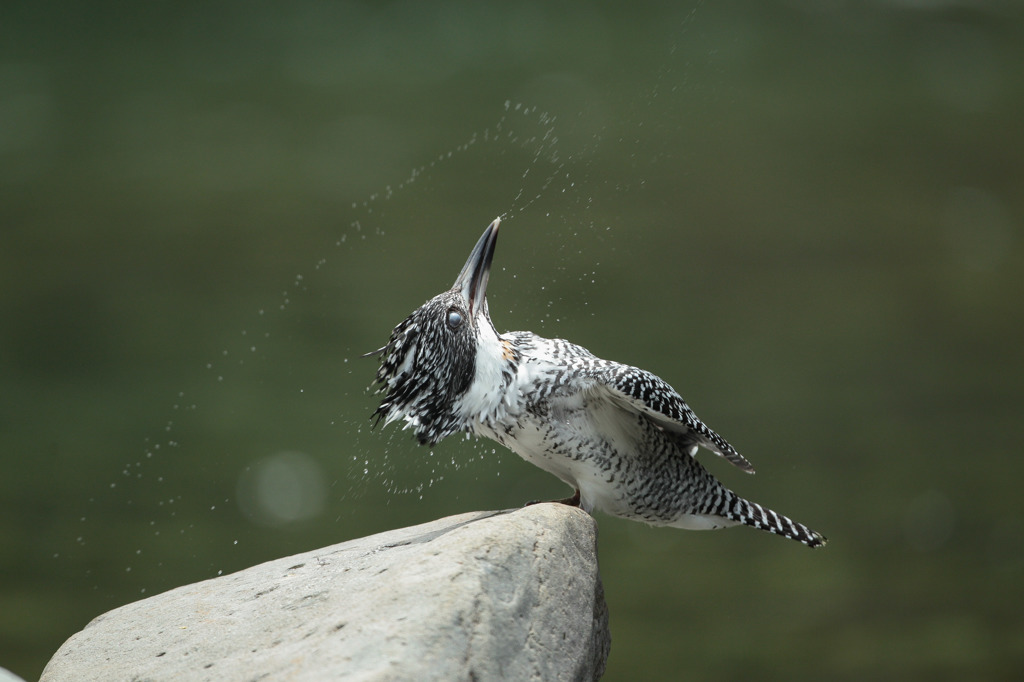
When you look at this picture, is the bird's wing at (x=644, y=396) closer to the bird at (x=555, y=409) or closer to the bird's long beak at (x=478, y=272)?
the bird at (x=555, y=409)

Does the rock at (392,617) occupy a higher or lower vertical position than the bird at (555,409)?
lower

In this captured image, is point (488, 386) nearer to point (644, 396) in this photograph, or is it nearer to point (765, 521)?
point (644, 396)

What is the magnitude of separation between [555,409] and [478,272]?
0.37 metres

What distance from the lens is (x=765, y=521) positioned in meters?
2.47

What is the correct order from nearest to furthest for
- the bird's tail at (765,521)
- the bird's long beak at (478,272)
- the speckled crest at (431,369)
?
the speckled crest at (431,369), the bird's long beak at (478,272), the bird's tail at (765,521)

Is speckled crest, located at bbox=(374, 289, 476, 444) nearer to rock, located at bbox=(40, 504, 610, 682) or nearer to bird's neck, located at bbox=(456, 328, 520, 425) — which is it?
bird's neck, located at bbox=(456, 328, 520, 425)

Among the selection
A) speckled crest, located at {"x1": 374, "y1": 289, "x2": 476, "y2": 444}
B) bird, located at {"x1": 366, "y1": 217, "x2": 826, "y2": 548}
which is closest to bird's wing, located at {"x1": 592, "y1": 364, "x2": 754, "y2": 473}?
bird, located at {"x1": 366, "y1": 217, "x2": 826, "y2": 548}

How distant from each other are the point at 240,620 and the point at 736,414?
320cm

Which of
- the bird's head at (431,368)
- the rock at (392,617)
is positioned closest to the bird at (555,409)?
the bird's head at (431,368)

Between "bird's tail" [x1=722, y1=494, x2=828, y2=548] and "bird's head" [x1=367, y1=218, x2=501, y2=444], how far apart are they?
2.50 feet

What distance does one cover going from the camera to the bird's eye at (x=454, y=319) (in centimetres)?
221

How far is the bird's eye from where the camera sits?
2207mm

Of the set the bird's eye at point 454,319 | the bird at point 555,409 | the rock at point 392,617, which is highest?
the bird's eye at point 454,319

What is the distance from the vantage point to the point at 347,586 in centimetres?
186
